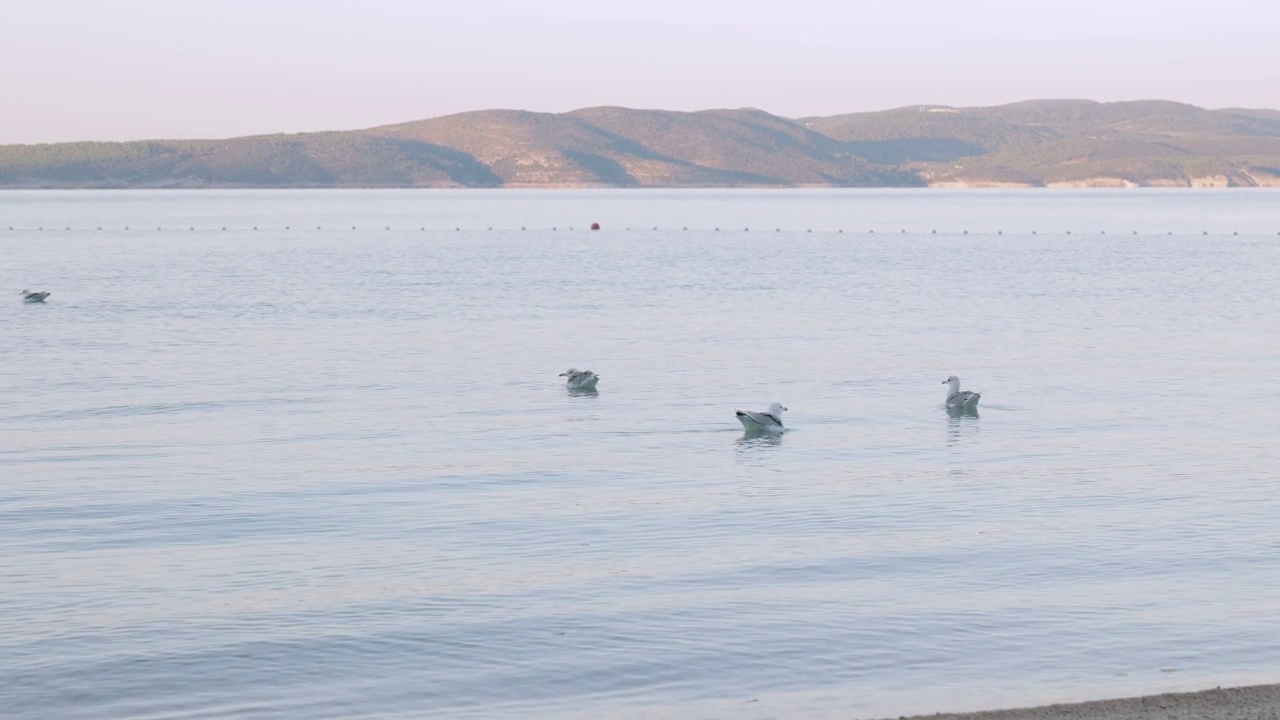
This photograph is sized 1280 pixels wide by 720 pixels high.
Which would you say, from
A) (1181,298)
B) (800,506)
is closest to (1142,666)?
(800,506)

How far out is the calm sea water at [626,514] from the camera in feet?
41.1

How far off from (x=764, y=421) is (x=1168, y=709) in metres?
14.2

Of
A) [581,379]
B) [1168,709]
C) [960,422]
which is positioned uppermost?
[1168,709]

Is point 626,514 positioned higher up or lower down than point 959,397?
lower down

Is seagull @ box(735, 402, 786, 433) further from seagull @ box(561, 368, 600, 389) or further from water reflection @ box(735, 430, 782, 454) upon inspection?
seagull @ box(561, 368, 600, 389)

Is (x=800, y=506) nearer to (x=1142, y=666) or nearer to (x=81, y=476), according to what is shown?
(x=1142, y=666)

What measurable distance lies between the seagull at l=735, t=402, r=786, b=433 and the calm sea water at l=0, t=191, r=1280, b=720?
1.10 feet

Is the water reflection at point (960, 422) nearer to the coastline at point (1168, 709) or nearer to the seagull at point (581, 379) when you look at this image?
→ the seagull at point (581, 379)

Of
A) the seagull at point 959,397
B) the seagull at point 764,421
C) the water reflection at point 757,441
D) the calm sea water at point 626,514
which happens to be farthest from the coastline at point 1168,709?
the seagull at point 959,397

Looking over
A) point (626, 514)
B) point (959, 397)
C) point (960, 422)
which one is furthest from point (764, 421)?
point (626, 514)

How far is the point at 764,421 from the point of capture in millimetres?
24594

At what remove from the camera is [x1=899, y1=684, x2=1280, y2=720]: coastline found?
10.4 meters

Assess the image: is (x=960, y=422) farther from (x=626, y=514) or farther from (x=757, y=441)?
(x=626, y=514)

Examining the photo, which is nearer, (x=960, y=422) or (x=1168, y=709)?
(x=1168, y=709)
